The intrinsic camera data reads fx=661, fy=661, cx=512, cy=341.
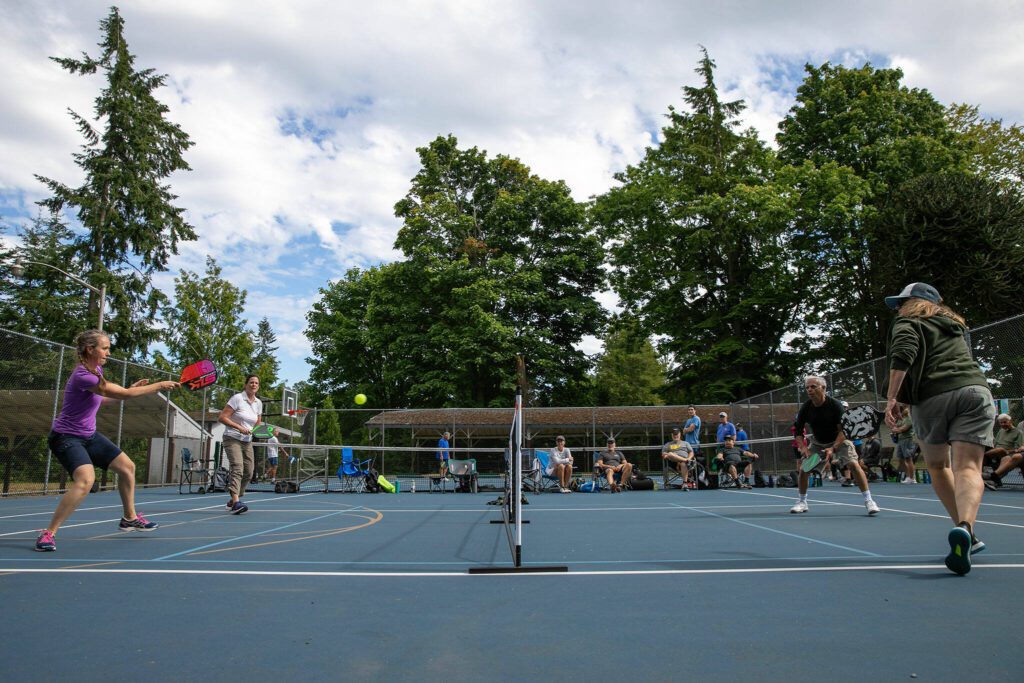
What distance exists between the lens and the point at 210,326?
157 feet

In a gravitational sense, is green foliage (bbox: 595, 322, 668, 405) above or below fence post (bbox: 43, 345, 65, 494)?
above

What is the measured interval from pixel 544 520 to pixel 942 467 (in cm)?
497

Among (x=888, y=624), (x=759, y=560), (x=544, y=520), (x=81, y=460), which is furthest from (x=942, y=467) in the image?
(x=81, y=460)

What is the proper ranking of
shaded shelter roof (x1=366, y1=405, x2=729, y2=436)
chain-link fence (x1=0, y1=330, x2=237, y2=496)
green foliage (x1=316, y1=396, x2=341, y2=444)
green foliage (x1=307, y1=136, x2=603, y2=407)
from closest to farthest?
chain-link fence (x1=0, y1=330, x2=237, y2=496), shaded shelter roof (x1=366, y1=405, x2=729, y2=436), green foliage (x1=316, y1=396, x2=341, y2=444), green foliage (x1=307, y1=136, x2=603, y2=407)

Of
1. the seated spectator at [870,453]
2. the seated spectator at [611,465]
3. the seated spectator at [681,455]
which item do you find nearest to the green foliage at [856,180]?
the seated spectator at [870,453]

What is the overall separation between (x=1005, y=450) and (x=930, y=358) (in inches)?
379

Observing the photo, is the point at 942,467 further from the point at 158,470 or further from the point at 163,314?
the point at 163,314

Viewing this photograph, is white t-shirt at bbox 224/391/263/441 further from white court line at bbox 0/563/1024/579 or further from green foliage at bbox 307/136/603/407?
green foliage at bbox 307/136/603/407

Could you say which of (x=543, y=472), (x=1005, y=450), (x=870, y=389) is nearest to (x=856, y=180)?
(x=870, y=389)

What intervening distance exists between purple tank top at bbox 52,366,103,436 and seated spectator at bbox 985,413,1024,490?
13255 millimetres

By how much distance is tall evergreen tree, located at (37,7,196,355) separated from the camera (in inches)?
1176

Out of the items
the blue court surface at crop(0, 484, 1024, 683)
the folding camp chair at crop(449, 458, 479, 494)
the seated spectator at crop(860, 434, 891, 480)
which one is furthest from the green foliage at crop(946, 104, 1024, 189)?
the blue court surface at crop(0, 484, 1024, 683)

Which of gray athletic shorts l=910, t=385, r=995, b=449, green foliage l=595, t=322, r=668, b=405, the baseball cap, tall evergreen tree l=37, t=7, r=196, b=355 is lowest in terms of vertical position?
gray athletic shorts l=910, t=385, r=995, b=449

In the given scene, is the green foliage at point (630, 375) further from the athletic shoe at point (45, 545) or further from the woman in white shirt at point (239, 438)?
the athletic shoe at point (45, 545)
